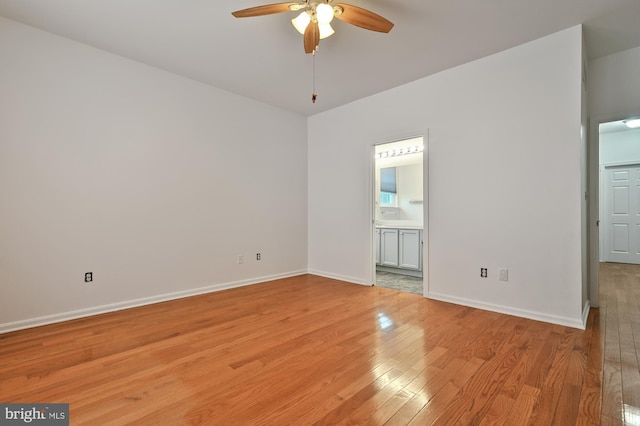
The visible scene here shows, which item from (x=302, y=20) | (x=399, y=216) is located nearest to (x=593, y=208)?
(x=399, y=216)

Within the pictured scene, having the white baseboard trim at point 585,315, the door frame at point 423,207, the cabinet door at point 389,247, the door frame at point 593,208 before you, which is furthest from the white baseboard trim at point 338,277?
the door frame at point 593,208

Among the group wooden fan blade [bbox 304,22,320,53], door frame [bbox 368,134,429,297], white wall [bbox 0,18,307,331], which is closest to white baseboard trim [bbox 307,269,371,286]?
door frame [bbox 368,134,429,297]

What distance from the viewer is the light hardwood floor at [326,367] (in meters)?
1.49

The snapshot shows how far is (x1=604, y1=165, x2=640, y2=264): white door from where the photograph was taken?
18.7 ft

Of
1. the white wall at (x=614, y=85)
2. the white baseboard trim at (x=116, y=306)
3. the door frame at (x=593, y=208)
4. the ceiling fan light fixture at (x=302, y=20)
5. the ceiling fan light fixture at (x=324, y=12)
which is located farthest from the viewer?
the door frame at (x=593, y=208)

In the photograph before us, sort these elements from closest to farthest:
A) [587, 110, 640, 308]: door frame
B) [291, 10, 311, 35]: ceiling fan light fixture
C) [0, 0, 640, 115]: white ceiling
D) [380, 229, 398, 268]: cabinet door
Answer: [291, 10, 311, 35]: ceiling fan light fixture, [0, 0, 640, 115]: white ceiling, [587, 110, 640, 308]: door frame, [380, 229, 398, 268]: cabinet door

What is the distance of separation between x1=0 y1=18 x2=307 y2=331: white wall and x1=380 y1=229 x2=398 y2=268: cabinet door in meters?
1.98

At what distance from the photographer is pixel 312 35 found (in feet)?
7.43

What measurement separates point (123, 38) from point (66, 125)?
1.00 m

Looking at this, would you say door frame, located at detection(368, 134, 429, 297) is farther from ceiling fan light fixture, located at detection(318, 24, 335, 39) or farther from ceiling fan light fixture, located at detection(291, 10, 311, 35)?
ceiling fan light fixture, located at detection(291, 10, 311, 35)

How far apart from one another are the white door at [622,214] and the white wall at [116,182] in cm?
684

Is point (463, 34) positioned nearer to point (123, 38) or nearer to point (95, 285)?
point (123, 38)

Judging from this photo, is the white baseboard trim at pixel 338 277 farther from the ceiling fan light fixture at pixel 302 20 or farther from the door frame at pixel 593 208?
the ceiling fan light fixture at pixel 302 20

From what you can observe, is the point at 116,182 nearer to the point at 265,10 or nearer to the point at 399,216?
the point at 265,10
